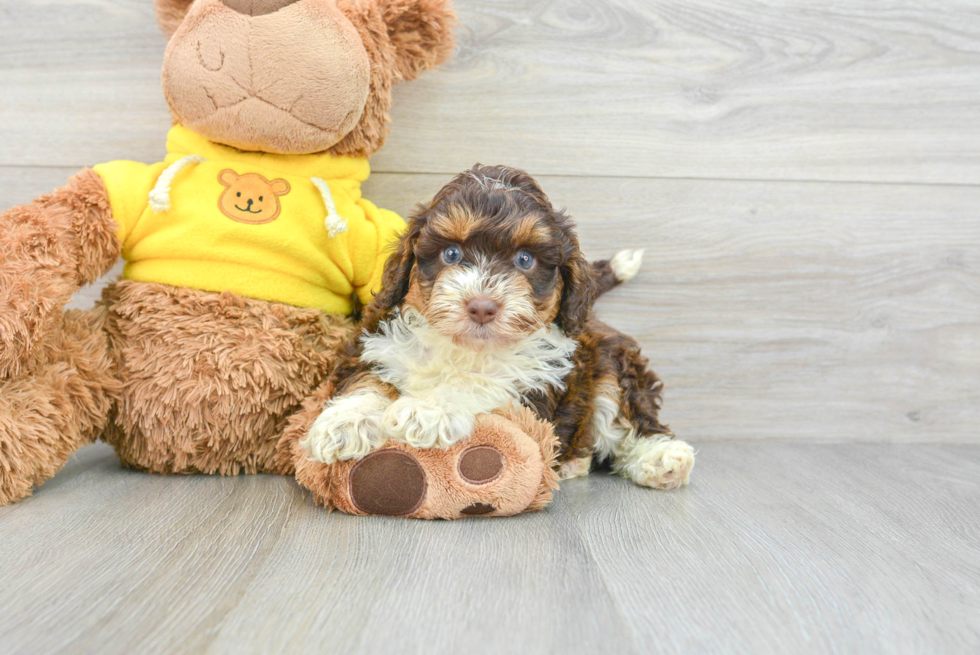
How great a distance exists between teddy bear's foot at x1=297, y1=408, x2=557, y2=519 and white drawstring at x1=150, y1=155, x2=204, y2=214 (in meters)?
0.73

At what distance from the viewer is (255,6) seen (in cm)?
174

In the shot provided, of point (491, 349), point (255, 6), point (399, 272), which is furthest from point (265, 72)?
point (491, 349)

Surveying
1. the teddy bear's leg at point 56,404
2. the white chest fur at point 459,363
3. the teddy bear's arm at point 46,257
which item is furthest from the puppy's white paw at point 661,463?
the teddy bear's arm at point 46,257

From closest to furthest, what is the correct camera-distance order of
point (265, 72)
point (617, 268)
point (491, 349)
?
point (491, 349) → point (265, 72) → point (617, 268)

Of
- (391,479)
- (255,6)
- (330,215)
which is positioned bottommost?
(391,479)

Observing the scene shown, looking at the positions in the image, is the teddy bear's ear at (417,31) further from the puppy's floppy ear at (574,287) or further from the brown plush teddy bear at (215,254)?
the puppy's floppy ear at (574,287)

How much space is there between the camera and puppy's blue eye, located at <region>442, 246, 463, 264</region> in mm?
1549

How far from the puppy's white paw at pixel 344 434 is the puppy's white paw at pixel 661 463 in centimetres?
70

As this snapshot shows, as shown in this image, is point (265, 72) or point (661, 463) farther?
point (661, 463)

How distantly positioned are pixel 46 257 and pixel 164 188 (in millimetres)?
299

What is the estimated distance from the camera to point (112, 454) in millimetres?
2066

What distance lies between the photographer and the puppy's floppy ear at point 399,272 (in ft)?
5.34

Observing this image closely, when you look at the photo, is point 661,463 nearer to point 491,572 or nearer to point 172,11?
point 491,572

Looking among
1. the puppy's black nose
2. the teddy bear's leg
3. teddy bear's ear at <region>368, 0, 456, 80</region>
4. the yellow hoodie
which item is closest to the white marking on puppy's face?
the puppy's black nose
